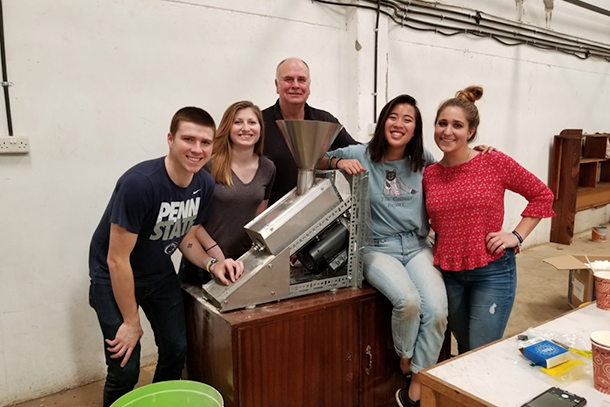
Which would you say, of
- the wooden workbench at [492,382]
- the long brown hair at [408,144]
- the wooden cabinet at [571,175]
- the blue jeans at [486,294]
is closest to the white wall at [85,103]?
the long brown hair at [408,144]

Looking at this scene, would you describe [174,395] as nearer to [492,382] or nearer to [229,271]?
[229,271]

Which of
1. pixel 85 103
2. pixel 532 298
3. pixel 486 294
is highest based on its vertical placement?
pixel 85 103

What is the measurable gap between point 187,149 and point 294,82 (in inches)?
31.1

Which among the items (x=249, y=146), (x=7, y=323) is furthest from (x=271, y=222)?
(x=7, y=323)

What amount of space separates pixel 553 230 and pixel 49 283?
15.9ft

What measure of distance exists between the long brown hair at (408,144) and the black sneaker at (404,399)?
89 centimetres

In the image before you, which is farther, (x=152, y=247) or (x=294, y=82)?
(x=294, y=82)

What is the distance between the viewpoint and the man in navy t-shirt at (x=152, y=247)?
4.58ft

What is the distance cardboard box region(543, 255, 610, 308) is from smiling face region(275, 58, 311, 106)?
6.77 feet

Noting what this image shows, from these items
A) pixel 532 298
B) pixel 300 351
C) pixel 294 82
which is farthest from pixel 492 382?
pixel 532 298

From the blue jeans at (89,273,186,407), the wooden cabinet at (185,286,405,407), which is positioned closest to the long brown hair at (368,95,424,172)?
the wooden cabinet at (185,286,405,407)

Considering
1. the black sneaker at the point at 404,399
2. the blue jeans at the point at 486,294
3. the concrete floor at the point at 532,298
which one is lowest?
the concrete floor at the point at 532,298

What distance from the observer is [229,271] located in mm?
1503

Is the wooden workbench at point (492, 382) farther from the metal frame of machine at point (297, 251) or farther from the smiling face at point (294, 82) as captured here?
the smiling face at point (294, 82)
